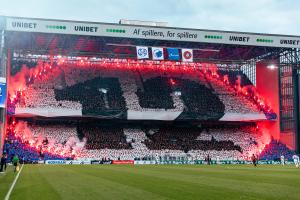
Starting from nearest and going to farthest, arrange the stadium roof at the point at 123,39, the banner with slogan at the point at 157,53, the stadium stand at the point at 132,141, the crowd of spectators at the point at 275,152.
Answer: the stadium roof at the point at 123,39
the banner with slogan at the point at 157,53
the stadium stand at the point at 132,141
the crowd of spectators at the point at 275,152

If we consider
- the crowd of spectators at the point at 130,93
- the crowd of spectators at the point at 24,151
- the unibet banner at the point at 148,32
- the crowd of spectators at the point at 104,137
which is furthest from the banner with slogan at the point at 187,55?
the crowd of spectators at the point at 24,151

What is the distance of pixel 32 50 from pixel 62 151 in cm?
1501

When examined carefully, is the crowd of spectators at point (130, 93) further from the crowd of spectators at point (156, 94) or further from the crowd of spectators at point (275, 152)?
the crowd of spectators at point (275, 152)

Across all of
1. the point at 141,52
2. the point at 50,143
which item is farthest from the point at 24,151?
the point at 141,52

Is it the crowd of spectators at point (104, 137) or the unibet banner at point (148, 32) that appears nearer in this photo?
the unibet banner at point (148, 32)

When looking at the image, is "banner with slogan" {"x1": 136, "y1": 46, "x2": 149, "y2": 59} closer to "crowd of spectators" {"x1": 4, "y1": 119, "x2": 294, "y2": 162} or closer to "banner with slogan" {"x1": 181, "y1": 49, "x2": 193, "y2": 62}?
"banner with slogan" {"x1": 181, "y1": 49, "x2": 193, "y2": 62}

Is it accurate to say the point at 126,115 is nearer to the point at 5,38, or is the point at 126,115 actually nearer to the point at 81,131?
the point at 81,131

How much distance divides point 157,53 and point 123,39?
16.8ft

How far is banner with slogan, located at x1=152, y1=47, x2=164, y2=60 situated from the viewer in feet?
206

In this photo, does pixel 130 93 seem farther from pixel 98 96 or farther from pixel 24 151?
pixel 24 151

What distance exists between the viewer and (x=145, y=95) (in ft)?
247

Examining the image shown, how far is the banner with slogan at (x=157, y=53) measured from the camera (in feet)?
206

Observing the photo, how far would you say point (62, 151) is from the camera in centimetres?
6562

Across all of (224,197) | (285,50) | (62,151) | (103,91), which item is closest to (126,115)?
(103,91)
